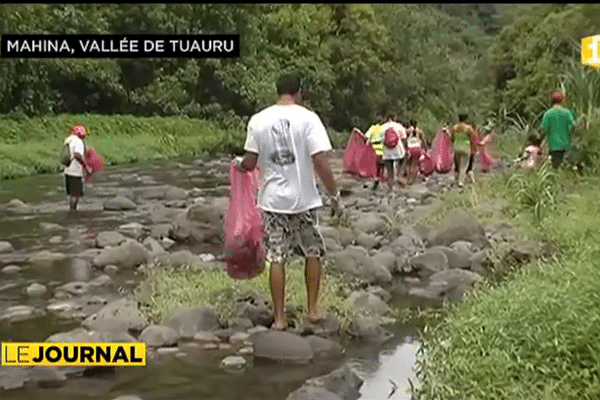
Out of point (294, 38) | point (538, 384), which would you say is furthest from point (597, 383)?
point (294, 38)

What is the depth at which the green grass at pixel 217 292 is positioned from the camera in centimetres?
591

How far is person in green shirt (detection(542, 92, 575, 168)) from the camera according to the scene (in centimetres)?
1070

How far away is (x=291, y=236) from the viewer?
5.66 m

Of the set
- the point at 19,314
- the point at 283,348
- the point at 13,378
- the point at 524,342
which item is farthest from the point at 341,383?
the point at 19,314

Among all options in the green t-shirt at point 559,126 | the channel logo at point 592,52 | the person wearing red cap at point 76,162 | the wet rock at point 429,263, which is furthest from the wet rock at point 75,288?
the channel logo at point 592,52

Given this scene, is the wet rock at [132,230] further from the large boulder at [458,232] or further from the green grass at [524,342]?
the green grass at [524,342]

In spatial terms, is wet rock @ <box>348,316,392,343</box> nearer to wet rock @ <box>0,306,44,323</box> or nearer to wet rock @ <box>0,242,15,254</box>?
wet rock @ <box>0,306,44,323</box>

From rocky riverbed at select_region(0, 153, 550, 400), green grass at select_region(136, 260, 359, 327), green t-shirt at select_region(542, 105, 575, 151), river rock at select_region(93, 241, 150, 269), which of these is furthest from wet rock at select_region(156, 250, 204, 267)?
green t-shirt at select_region(542, 105, 575, 151)

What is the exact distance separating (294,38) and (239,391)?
106ft

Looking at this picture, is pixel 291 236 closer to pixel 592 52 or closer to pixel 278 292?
pixel 278 292

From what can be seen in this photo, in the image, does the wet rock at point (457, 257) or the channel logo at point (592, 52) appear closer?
the wet rock at point (457, 257)

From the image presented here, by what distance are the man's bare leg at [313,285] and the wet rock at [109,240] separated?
3.80m

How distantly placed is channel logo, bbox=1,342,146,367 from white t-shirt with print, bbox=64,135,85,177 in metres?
6.90

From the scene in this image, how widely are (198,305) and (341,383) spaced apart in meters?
1.73
